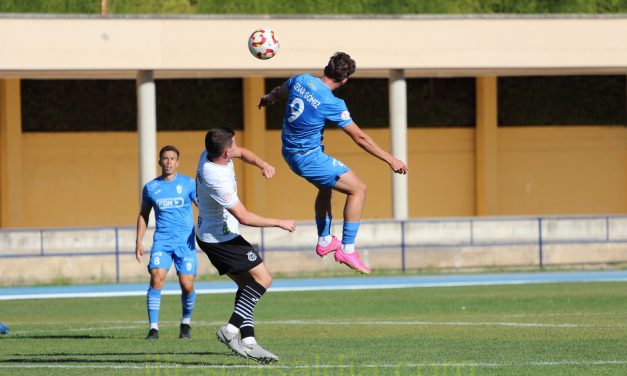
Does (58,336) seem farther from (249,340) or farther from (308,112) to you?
(308,112)

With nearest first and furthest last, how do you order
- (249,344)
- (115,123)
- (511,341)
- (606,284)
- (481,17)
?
(249,344) < (511,341) < (606,284) < (481,17) < (115,123)

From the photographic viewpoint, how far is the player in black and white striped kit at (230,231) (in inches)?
459

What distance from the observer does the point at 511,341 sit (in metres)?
14.4

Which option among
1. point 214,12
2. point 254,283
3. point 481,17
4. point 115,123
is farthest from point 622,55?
point 254,283

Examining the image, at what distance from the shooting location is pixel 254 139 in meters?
38.5

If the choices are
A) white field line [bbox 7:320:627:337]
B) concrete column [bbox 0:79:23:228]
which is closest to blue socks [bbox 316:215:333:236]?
white field line [bbox 7:320:627:337]

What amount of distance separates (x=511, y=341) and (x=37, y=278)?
56.0ft

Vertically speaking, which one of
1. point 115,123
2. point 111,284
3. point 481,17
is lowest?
point 111,284

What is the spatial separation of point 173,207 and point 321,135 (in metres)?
4.04

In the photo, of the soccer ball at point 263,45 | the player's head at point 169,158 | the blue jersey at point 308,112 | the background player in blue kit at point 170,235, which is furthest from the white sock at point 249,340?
the player's head at point 169,158

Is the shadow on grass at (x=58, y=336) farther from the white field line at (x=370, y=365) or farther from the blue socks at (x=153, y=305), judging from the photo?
the white field line at (x=370, y=365)

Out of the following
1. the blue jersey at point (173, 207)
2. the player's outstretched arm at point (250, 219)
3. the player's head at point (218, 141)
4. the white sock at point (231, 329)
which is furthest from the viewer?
the blue jersey at point (173, 207)

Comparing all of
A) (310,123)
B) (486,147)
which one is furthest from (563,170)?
(310,123)

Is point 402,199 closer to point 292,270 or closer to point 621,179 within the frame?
point 292,270
